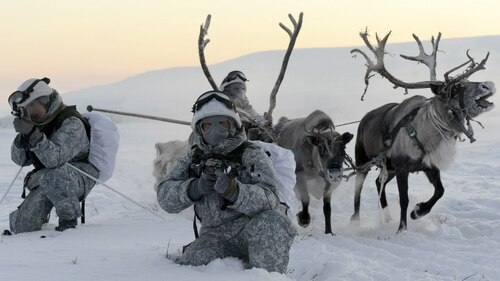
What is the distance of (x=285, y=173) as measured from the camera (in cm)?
572

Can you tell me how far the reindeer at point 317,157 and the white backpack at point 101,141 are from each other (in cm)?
246

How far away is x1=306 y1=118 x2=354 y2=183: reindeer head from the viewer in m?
8.31

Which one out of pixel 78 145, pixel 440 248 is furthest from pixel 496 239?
pixel 78 145

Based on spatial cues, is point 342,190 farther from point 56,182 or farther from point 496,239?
point 56,182

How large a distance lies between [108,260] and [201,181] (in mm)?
1013

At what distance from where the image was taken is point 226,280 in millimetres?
4418

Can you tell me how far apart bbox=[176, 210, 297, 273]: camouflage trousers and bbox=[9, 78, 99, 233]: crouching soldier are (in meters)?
2.40

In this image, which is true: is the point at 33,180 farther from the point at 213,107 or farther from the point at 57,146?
the point at 213,107

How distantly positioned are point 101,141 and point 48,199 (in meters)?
0.83

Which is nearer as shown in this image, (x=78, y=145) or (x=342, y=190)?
(x=78, y=145)

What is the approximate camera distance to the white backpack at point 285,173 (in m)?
5.57

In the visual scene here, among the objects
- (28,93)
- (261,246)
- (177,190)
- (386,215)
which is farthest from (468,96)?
(28,93)

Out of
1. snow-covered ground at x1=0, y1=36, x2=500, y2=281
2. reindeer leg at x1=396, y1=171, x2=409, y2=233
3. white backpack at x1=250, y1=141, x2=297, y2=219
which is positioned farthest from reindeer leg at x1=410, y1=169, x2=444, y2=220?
white backpack at x1=250, y1=141, x2=297, y2=219

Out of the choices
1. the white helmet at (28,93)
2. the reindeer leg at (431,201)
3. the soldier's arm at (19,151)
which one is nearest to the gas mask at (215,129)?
the soldier's arm at (19,151)
